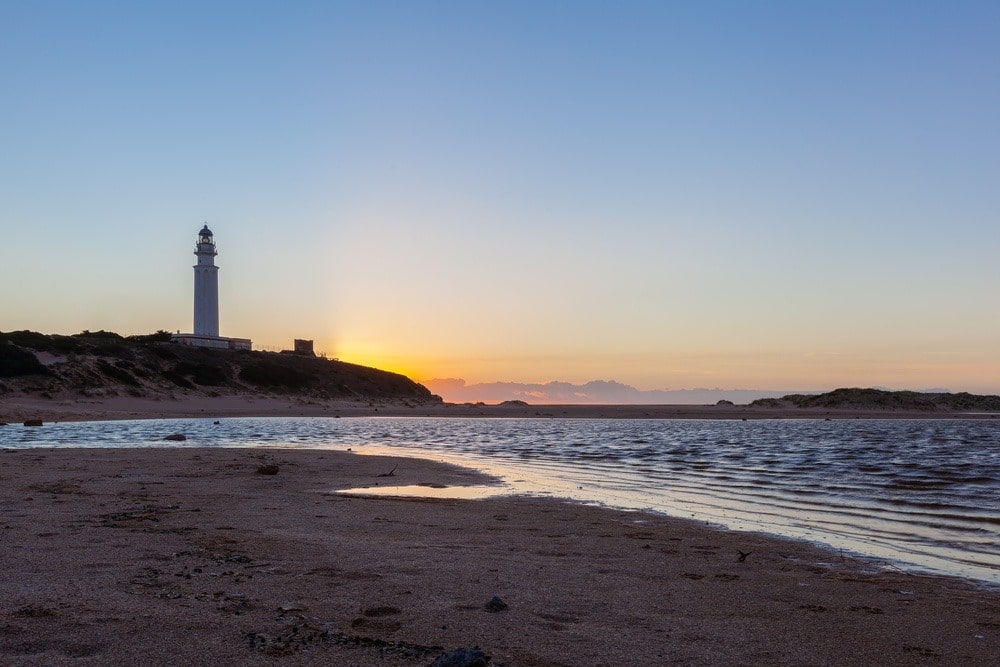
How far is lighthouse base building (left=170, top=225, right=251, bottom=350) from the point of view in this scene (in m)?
73.9

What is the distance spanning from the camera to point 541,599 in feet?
17.1

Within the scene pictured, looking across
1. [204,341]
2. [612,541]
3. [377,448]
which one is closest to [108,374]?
[204,341]

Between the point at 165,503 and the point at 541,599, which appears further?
the point at 165,503

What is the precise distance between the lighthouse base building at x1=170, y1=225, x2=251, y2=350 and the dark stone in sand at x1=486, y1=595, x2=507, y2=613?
7254cm

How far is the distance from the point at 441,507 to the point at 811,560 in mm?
4621

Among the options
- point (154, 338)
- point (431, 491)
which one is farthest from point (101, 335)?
point (431, 491)

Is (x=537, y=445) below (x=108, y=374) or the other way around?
below

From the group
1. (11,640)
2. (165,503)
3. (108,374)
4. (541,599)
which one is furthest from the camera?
(108,374)

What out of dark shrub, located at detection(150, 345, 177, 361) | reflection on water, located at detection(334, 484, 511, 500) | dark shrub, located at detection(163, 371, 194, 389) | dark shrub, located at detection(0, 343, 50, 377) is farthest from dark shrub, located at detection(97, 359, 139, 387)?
reflection on water, located at detection(334, 484, 511, 500)

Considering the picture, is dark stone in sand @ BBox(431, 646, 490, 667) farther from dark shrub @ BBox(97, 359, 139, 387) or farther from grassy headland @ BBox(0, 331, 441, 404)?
dark shrub @ BBox(97, 359, 139, 387)

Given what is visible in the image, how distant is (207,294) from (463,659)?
77.0 m

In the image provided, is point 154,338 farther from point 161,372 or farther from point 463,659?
point 463,659

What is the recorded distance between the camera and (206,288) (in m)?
74.2

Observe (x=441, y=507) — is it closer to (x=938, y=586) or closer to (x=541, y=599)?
(x=541, y=599)
